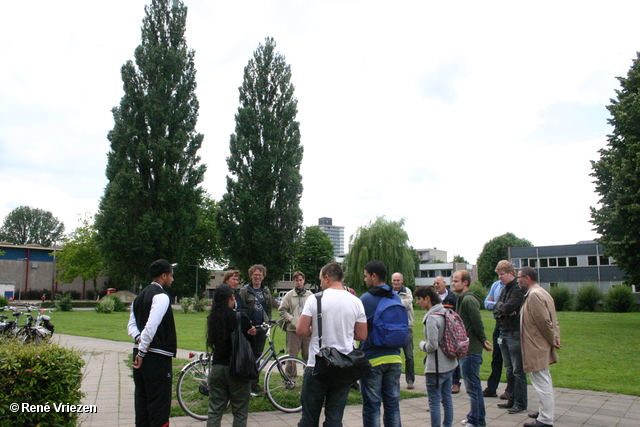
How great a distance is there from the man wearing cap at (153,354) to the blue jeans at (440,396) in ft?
9.08

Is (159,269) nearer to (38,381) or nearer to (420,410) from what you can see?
(38,381)

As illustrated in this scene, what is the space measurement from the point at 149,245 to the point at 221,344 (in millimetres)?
33459

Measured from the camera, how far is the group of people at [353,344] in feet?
14.4

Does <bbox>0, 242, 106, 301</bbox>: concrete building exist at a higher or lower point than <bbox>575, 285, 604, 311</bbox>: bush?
higher

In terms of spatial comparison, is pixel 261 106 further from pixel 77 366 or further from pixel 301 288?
pixel 77 366

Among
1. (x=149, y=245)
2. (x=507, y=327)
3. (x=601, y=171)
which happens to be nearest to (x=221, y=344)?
(x=507, y=327)

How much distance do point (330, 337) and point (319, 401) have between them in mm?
544

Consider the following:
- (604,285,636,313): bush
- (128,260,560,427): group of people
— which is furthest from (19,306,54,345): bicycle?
(604,285,636,313): bush

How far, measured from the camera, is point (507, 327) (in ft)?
23.5

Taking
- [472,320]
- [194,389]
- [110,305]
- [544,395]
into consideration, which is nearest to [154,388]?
[194,389]

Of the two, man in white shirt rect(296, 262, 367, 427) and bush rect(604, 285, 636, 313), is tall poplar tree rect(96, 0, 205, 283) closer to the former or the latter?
man in white shirt rect(296, 262, 367, 427)

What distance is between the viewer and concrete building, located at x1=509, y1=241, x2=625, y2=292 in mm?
60438

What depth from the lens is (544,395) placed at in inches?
239

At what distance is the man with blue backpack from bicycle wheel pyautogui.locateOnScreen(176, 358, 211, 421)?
2.60 m
